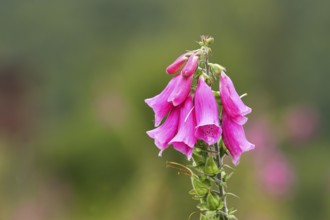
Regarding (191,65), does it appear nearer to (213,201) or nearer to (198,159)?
(198,159)

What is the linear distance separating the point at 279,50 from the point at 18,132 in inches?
793

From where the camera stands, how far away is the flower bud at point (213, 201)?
8.35 ft

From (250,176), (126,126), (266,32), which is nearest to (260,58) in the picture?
(266,32)

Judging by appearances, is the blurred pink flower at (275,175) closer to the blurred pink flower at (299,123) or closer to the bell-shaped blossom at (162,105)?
the blurred pink flower at (299,123)

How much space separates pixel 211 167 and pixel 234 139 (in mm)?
149

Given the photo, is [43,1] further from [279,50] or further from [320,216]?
[320,216]

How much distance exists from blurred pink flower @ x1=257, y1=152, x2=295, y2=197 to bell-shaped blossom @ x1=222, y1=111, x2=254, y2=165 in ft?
21.3

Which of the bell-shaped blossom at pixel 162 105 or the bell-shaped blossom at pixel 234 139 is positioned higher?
the bell-shaped blossom at pixel 162 105

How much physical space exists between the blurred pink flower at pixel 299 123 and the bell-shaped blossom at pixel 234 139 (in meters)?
9.54

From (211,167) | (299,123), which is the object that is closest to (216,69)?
(211,167)

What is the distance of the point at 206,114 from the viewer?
2646mm

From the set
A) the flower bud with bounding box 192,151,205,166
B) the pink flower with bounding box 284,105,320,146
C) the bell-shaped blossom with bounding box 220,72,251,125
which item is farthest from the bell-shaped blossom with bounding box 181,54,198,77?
the pink flower with bounding box 284,105,320,146

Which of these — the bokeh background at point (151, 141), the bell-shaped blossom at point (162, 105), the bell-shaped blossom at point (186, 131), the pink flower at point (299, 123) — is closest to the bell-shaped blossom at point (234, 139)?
the bell-shaped blossom at point (186, 131)

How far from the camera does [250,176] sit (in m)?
8.71
